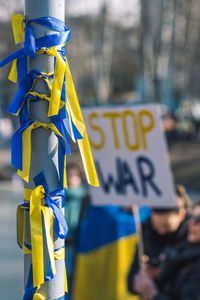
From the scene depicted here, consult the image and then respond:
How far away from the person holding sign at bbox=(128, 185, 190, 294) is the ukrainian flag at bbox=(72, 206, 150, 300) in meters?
0.51

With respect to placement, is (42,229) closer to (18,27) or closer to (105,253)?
(18,27)

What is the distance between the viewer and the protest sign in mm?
3256

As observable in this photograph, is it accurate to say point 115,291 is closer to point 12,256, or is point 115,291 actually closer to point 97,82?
point 12,256

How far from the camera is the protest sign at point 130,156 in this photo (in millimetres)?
3256

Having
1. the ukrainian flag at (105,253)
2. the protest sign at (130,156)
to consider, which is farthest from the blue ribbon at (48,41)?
the ukrainian flag at (105,253)

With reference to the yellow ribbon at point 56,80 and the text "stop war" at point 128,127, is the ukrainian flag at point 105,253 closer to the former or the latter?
the text "stop war" at point 128,127

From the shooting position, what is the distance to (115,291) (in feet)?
13.1

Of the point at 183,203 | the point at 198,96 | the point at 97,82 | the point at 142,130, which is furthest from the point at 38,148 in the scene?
the point at 198,96

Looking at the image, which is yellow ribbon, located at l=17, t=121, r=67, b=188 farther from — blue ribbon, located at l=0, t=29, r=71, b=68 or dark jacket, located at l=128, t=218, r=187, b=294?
dark jacket, located at l=128, t=218, r=187, b=294

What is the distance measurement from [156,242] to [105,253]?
717mm

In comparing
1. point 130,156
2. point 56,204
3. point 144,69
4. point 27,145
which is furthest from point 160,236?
point 144,69

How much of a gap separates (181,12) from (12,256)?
1765 cm

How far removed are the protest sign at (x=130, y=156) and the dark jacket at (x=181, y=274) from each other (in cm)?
41

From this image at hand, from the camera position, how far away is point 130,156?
135 inches
